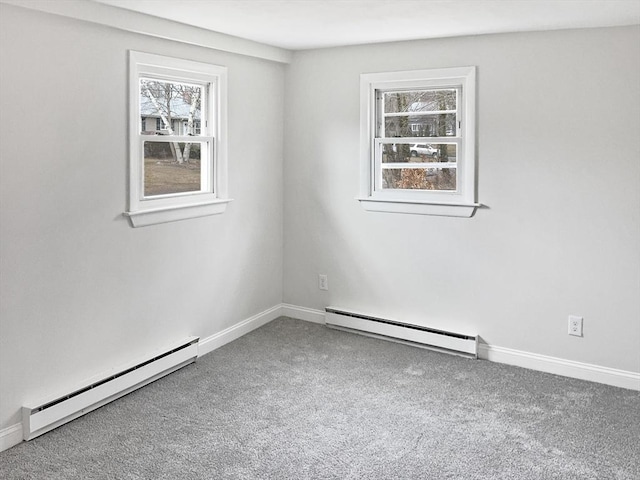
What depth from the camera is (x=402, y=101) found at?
448 cm

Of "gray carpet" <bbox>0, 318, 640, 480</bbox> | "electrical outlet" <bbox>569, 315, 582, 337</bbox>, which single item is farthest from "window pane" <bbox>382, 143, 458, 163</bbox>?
"gray carpet" <bbox>0, 318, 640, 480</bbox>

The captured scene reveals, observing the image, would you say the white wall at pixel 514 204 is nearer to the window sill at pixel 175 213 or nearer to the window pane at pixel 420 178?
the window pane at pixel 420 178

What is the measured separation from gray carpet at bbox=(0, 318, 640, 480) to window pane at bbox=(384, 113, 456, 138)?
5.50ft

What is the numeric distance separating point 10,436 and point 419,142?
3.25m

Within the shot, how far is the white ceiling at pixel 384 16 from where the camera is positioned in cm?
309

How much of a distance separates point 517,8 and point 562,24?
55 cm

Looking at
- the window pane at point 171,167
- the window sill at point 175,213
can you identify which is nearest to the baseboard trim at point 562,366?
the window sill at point 175,213

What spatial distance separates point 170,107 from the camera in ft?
12.9

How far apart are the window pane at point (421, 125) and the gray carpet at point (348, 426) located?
5.50 feet

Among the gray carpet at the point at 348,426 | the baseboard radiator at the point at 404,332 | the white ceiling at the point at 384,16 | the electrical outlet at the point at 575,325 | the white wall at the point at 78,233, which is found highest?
the white ceiling at the point at 384,16

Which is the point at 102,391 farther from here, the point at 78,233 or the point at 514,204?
the point at 514,204

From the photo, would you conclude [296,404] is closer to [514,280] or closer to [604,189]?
[514,280]

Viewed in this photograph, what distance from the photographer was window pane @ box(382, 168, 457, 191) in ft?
14.3

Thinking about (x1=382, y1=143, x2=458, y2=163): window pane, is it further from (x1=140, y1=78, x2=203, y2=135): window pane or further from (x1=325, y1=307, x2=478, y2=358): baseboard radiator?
(x1=140, y1=78, x2=203, y2=135): window pane
